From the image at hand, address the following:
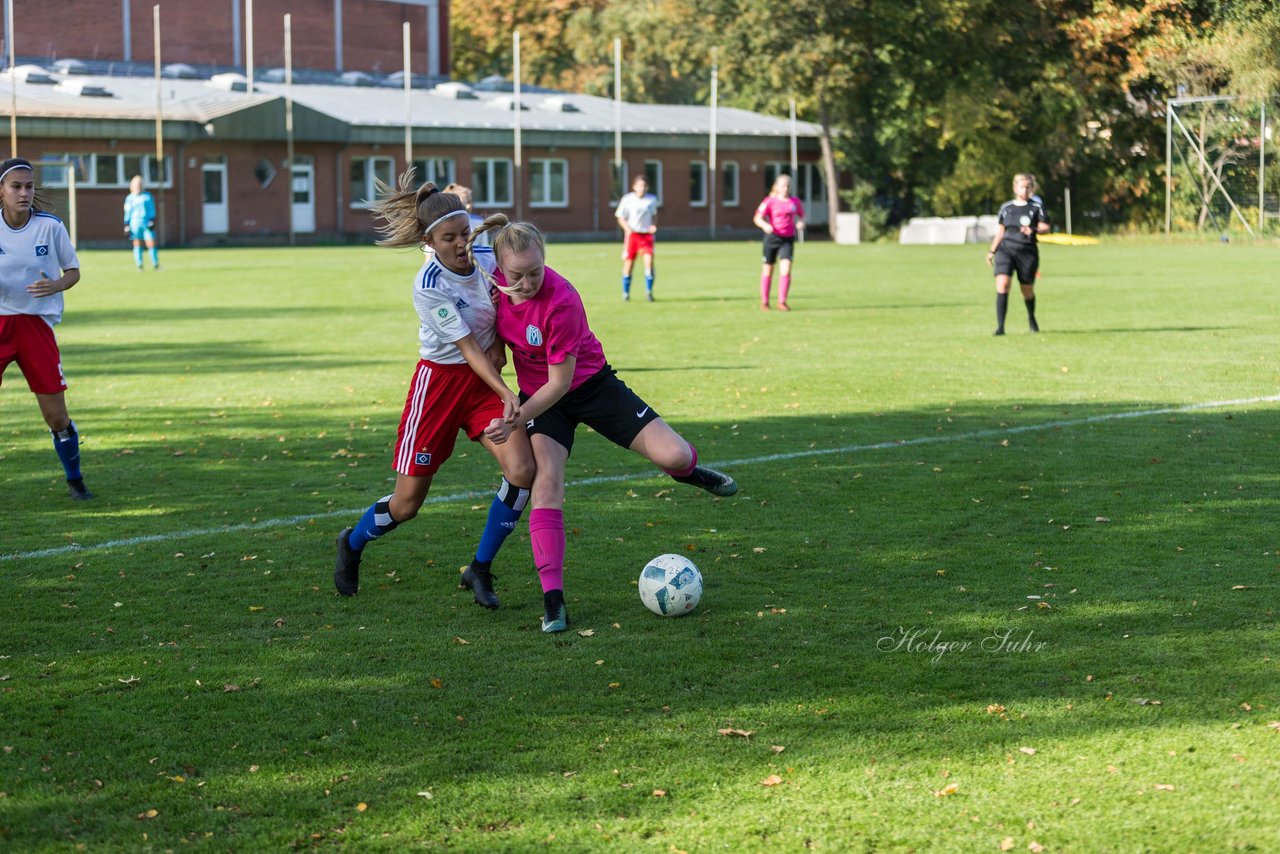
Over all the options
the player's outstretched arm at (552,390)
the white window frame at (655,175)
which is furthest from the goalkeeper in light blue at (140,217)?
the player's outstretched arm at (552,390)

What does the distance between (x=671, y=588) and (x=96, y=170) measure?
147 ft

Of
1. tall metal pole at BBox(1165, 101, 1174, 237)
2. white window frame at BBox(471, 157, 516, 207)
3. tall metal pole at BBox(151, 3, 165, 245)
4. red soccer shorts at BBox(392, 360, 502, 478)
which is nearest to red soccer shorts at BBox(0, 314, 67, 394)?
red soccer shorts at BBox(392, 360, 502, 478)

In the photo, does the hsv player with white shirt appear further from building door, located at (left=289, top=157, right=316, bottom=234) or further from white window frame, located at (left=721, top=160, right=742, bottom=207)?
white window frame, located at (left=721, top=160, right=742, bottom=207)

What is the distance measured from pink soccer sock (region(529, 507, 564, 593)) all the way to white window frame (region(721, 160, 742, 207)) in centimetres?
5572

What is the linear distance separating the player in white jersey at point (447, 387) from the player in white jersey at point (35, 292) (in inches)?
117

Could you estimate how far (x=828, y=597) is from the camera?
6496 mm

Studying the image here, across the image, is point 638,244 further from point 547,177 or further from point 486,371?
point 547,177

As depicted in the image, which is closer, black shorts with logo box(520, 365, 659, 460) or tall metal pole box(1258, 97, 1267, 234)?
black shorts with logo box(520, 365, 659, 460)

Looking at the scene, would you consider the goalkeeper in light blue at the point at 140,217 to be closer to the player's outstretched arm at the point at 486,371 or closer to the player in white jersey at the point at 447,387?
the player in white jersey at the point at 447,387

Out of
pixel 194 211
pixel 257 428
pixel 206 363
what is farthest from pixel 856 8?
pixel 257 428

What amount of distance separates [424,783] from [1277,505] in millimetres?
5561

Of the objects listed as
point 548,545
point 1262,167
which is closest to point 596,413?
point 548,545

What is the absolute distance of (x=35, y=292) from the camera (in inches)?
337

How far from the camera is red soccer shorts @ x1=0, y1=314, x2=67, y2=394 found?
8797mm
